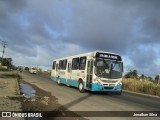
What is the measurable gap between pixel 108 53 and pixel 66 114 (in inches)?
417

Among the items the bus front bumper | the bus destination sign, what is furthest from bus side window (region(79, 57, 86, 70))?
the bus front bumper

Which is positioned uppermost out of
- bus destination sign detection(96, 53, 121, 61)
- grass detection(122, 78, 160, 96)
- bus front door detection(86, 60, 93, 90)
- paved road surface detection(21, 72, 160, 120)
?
bus destination sign detection(96, 53, 121, 61)

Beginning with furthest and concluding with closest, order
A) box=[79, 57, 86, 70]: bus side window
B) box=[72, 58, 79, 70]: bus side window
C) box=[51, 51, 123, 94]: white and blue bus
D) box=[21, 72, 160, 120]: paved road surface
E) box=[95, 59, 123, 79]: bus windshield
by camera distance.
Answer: box=[72, 58, 79, 70]: bus side window
box=[79, 57, 86, 70]: bus side window
box=[95, 59, 123, 79]: bus windshield
box=[51, 51, 123, 94]: white and blue bus
box=[21, 72, 160, 120]: paved road surface

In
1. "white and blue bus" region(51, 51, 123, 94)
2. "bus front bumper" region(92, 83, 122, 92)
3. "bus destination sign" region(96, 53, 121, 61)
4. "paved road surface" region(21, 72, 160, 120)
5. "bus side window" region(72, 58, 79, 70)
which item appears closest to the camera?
"paved road surface" region(21, 72, 160, 120)

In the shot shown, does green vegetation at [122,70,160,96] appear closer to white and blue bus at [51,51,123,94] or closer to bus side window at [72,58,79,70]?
bus side window at [72,58,79,70]

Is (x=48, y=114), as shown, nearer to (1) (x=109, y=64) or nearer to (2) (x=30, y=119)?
(2) (x=30, y=119)

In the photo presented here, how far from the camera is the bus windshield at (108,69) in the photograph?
21.6m

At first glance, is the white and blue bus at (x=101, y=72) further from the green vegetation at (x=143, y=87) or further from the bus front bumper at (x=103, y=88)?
the green vegetation at (x=143, y=87)

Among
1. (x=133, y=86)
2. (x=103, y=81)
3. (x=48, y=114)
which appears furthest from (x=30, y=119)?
(x=133, y=86)

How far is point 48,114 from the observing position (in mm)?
12344

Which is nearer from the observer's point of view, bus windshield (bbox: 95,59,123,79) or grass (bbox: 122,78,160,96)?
bus windshield (bbox: 95,59,123,79)

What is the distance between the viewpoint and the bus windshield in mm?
21630

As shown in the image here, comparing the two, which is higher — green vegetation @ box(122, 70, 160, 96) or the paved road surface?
green vegetation @ box(122, 70, 160, 96)

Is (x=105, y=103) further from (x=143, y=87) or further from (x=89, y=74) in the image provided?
(x=143, y=87)
